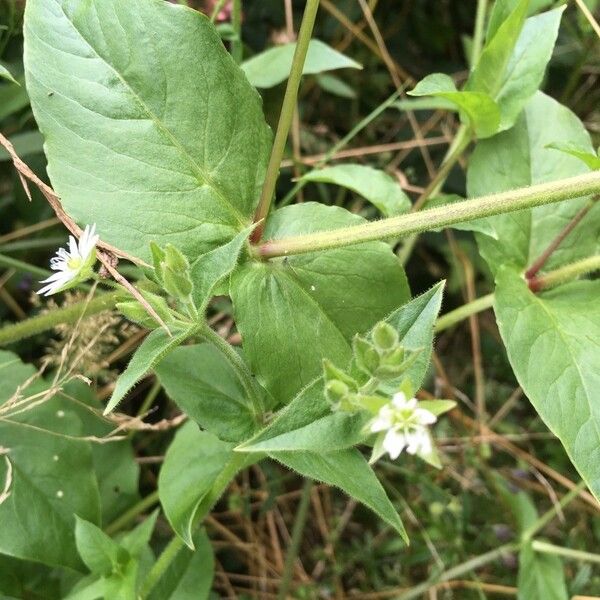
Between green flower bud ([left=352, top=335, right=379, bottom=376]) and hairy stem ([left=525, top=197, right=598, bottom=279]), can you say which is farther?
hairy stem ([left=525, top=197, right=598, bottom=279])

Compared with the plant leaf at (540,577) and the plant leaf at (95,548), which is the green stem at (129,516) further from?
the plant leaf at (540,577)

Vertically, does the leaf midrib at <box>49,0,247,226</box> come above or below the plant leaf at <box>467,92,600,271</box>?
above

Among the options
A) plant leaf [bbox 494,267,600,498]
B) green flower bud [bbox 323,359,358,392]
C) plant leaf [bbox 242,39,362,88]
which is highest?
plant leaf [bbox 242,39,362,88]

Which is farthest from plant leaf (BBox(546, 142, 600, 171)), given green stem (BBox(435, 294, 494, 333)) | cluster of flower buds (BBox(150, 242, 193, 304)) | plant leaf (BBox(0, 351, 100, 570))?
plant leaf (BBox(0, 351, 100, 570))

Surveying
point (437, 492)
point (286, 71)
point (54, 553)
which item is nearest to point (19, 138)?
point (286, 71)

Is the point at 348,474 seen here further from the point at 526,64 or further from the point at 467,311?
the point at 526,64

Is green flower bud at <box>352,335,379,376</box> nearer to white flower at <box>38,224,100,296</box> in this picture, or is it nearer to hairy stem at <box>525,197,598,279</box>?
white flower at <box>38,224,100,296</box>

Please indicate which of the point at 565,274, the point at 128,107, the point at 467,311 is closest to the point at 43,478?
the point at 128,107
